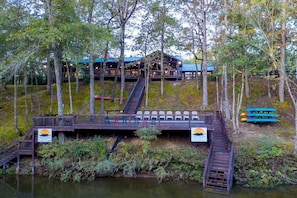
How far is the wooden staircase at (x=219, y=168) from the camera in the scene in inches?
437

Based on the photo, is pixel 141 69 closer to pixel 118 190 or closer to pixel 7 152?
pixel 7 152

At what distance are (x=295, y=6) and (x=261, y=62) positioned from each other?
3739 millimetres

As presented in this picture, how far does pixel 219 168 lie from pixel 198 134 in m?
2.39

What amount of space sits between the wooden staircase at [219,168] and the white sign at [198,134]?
1.91ft

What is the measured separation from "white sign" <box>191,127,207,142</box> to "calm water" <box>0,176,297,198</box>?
251cm

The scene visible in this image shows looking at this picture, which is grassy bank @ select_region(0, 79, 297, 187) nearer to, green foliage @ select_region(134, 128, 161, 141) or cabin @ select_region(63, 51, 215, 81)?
green foliage @ select_region(134, 128, 161, 141)

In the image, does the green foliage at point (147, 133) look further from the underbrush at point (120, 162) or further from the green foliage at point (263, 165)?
the green foliage at point (263, 165)

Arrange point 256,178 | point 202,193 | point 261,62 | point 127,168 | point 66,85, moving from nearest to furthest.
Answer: point 202,193
point 256,178
point 127,168
point 261,62
point 66,85

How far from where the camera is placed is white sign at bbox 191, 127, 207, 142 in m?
13.6

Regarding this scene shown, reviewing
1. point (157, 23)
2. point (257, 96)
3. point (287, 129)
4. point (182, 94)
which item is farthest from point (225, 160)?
point (157, 23)

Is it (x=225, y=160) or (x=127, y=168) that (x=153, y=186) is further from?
(x=225, y=160)

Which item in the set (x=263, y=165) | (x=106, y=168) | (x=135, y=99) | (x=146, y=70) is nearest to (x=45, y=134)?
(x=106, y=168)

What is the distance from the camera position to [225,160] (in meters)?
12.3

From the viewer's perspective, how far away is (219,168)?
11.8 meters
